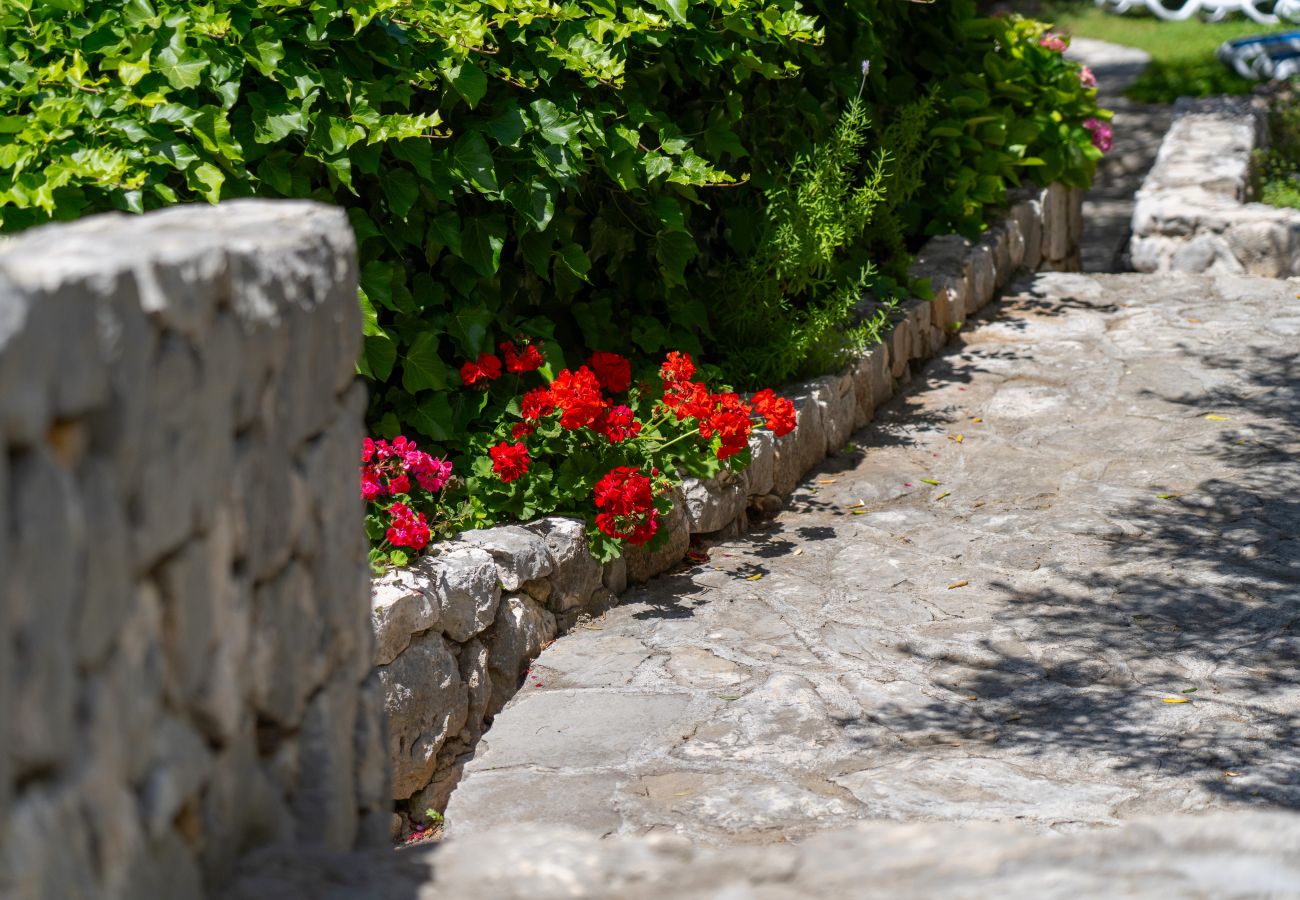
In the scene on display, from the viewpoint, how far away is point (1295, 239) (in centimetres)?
802

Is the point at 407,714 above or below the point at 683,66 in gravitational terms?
below

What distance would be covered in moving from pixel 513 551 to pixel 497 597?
0.16 metres

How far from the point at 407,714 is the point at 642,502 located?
107 centimetres

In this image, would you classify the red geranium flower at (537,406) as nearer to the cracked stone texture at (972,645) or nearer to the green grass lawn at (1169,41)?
the cracked stone texture at (972,645)

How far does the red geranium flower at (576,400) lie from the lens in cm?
444

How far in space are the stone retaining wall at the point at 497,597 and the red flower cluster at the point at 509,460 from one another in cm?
17

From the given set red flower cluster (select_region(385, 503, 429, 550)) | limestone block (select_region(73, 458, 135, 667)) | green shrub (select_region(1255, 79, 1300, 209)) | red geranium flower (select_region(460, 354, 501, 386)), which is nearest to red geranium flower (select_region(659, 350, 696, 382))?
red geranium flower (select_region(460, 354, 501, 386))

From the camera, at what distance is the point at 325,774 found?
2.18m

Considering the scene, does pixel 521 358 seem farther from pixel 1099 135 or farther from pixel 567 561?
pixel 1099 135

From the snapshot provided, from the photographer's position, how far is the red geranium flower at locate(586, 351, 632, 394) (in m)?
4.90

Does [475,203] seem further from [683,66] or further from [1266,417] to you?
[1266,417]

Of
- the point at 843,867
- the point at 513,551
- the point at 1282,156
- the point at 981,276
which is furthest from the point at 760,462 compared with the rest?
the point at 1282,156

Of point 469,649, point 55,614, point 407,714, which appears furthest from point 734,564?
point 55,614

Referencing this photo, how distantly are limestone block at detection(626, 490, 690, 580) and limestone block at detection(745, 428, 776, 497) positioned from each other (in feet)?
1.32
